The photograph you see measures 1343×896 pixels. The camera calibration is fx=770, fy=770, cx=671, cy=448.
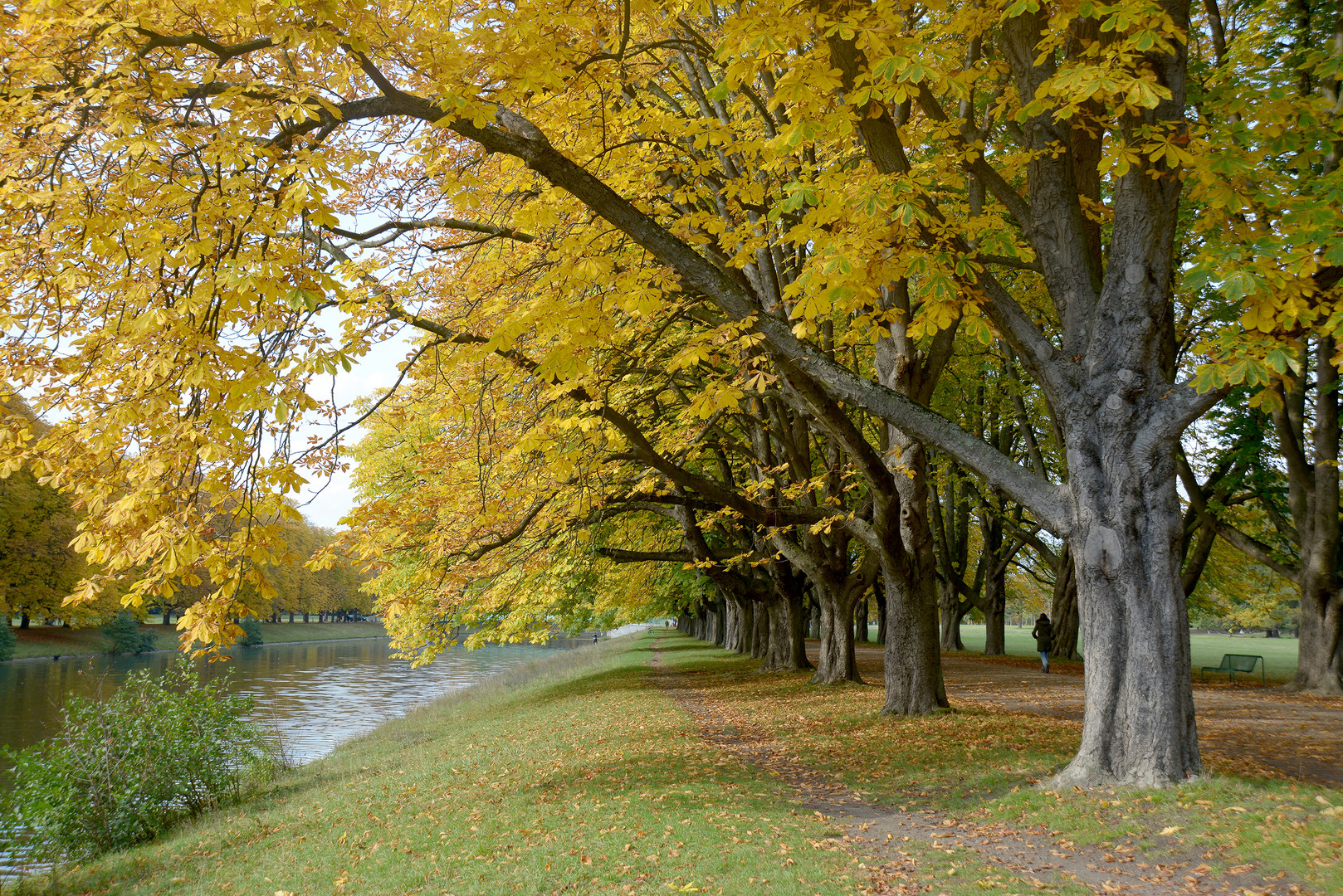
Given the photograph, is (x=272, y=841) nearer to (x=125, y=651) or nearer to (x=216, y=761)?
(x=216, y=761)

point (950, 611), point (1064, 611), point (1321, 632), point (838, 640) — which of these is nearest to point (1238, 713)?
point (1321, 632)

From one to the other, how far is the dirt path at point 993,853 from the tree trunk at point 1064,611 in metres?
18.6

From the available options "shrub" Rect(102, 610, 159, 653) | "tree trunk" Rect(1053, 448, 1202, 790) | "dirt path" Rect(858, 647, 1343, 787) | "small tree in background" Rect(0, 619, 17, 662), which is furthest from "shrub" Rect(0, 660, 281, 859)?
"shrub" Rect(102, 610, 159, 653)

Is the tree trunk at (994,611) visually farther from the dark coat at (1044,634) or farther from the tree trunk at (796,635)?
the tree trunk at (796,635)

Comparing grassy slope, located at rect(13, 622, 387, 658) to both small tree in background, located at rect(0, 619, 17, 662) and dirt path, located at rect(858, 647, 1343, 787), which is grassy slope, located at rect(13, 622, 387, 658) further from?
dirt path, located at rect(858, 647, 1343, 787)

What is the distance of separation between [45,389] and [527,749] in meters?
8.18

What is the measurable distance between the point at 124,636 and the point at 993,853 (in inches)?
2044

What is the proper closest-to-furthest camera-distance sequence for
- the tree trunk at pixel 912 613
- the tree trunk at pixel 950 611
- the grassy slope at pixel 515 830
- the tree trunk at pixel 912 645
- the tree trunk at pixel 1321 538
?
the grassy slope at pixel 515 830
the tree trunk at pixel 912 613
the tree trunk at pixel 912 645
the tree trunk at pixel 1321 538
the tree trunk at pixel 950 611

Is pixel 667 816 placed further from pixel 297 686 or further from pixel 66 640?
pixel 66 640

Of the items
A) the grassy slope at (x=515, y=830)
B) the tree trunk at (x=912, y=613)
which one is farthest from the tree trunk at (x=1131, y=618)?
the tree trunk at (x=912, y=613)

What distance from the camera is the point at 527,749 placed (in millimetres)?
11719

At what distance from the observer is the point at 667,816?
7066 mm

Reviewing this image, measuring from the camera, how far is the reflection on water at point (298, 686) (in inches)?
760

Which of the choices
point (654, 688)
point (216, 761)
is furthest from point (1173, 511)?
point (654, 688)
